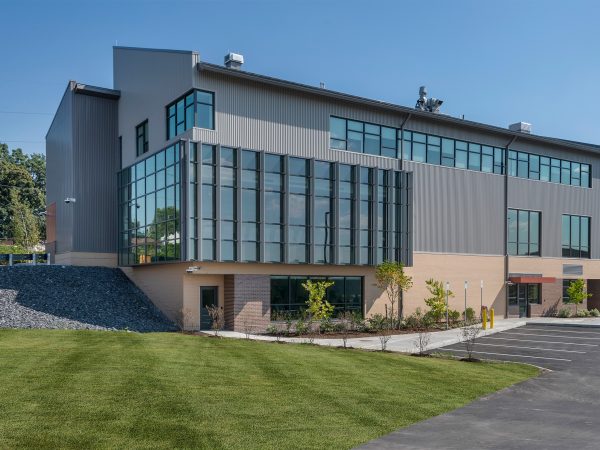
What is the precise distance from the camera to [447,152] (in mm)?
37656

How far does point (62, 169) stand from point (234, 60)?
1627cm

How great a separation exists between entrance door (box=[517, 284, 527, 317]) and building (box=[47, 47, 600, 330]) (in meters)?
0.14

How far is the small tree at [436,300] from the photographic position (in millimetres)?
34250

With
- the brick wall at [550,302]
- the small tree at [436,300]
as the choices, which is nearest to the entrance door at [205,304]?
the small tree at [436,300]

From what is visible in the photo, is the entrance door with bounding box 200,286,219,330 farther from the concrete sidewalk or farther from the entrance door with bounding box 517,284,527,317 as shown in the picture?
the entrance door with bounding box 517,284,527,317

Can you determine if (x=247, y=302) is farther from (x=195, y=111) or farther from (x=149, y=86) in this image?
(x=149, y=86)

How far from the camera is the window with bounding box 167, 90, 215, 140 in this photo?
28.5 meters

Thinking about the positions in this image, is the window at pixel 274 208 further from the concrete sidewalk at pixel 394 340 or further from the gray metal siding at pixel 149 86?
the gray metal siding at pixel 149 86

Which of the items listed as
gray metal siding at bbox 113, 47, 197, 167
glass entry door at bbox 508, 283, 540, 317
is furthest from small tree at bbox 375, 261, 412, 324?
gray metal siding at bbox 113, 47, 197, 167

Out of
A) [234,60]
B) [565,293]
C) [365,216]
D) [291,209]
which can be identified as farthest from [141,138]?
[565,293]

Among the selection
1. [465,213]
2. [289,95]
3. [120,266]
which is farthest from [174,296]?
[465,213]

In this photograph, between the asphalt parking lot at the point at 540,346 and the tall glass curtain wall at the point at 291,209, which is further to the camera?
the tall glass curtain wall at the point at 291,209

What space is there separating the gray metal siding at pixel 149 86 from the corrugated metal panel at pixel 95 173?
4.84 feet

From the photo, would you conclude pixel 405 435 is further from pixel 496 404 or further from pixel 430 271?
pixel 430 271
